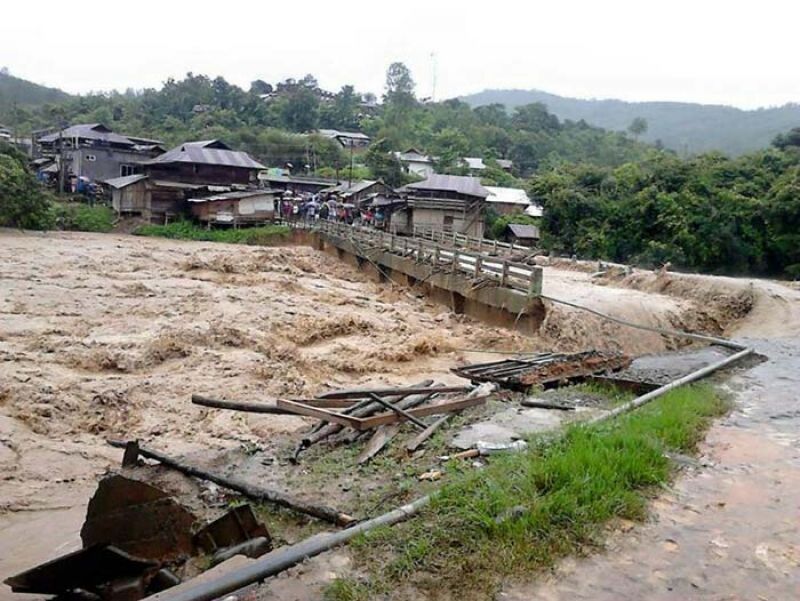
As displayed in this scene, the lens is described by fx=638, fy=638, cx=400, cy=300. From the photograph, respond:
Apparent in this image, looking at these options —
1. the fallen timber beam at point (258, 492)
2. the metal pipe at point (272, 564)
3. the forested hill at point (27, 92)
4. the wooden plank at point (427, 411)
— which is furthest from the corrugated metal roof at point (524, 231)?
the forested hill at point (27, 92)

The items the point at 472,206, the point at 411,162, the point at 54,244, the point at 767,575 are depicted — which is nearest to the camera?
the point at 767,575

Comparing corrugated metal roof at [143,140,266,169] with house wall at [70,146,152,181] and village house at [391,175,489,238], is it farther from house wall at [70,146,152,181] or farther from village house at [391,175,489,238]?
village house at [391,175,489,238]

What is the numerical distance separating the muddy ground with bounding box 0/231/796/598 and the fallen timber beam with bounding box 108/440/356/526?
0.39 meters

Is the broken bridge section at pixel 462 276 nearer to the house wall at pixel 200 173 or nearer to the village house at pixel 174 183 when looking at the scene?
the village house at pixel 174 183

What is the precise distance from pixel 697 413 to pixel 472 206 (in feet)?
115

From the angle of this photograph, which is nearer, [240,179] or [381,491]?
[381,491]

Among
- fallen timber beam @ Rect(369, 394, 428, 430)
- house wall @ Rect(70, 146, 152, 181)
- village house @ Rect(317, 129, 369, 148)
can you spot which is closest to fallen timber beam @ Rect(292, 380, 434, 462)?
fallen timber beam @ Rect(369, 394, 428, 430)

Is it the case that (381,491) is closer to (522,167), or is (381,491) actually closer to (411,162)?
(411,162)

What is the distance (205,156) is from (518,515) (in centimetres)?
4306

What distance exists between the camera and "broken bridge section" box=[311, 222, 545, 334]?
1758 cm

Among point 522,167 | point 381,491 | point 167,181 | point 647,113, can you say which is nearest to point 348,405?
point 381,491

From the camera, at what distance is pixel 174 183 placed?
42688 mm

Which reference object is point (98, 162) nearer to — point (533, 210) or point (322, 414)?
point (533, 210)

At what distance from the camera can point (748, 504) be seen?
4.92 meters
